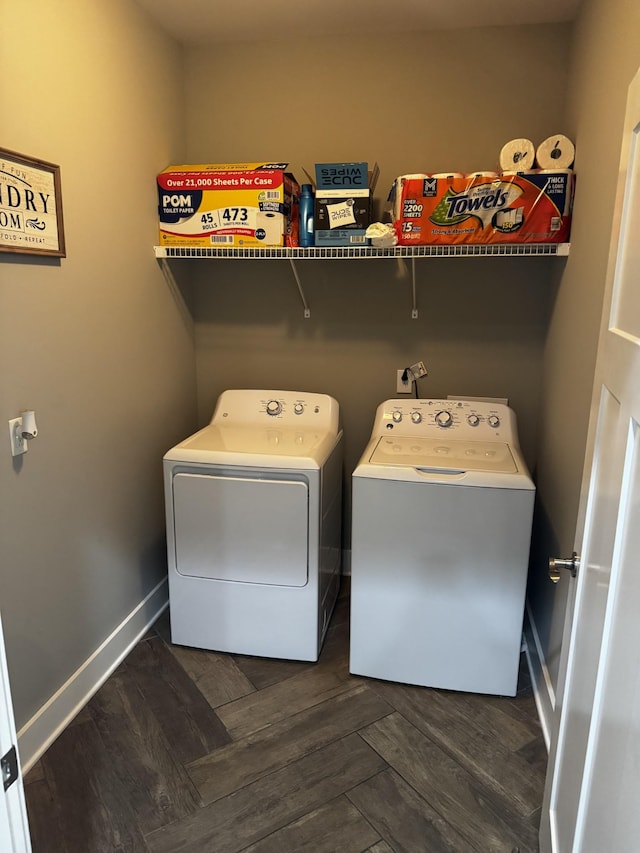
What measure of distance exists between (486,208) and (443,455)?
0.90 metres

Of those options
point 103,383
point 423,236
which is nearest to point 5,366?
point 103,383

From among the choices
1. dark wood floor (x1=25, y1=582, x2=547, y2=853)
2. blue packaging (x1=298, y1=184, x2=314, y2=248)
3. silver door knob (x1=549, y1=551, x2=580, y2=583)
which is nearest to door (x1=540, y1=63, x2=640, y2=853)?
silver door knob (x1=549, y1=551, x2=580, y2=583)

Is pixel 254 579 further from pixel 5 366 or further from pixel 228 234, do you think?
pixel 228 234

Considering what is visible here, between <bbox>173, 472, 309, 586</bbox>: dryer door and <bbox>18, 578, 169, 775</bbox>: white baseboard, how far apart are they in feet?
1.19

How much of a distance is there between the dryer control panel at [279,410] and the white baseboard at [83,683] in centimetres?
83

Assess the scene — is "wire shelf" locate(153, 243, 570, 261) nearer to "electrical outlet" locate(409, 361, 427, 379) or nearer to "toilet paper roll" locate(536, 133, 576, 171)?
"toilet paper roll" locate(536, 133, 576, 171)

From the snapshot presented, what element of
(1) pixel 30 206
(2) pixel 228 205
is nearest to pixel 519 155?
(2) pixel 228 205

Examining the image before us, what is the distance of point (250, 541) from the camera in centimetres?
220

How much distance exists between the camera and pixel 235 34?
7.97ft

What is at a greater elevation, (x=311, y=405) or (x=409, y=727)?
(x=311, y=405)

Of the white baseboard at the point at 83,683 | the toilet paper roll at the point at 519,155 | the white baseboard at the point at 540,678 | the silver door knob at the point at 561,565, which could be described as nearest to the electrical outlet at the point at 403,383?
Result: the toilet paper roll at the point at 519,155

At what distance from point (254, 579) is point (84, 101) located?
5.65 feet

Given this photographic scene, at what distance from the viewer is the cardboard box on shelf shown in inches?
88.7

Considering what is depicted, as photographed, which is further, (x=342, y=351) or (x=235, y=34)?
(x=342, y=351)
